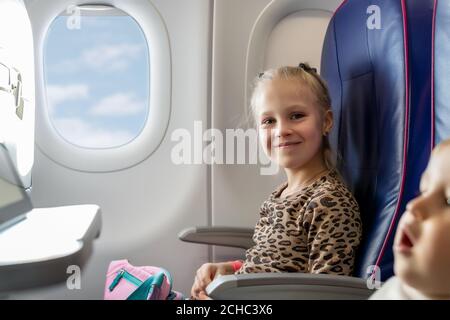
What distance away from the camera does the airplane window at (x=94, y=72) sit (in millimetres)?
1412

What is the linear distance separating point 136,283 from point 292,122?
66 centimetres

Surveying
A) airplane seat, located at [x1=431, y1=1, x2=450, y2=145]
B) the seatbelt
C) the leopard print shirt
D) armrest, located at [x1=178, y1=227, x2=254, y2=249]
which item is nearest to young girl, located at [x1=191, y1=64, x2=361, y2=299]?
the leopard print shirt

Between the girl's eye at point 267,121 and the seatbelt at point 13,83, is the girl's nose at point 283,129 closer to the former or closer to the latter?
the girl's eye at point 267,121

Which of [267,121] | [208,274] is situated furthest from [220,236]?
[267,121]

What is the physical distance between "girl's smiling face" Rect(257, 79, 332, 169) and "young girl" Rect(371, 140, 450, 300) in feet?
1.74

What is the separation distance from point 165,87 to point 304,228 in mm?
728

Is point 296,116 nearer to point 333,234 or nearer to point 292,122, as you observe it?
point 292,122

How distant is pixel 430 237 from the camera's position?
1.69 ft

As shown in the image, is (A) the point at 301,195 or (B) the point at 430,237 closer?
(B) the point at 430,237

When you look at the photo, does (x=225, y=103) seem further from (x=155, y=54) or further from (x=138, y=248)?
(x=138, y=248)

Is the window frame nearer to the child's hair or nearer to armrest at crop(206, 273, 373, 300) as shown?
the child's hair

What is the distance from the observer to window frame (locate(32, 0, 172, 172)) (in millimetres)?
1416

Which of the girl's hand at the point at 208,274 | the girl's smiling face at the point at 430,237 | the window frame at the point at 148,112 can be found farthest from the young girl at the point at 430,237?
the window frame at the point at 148,112
